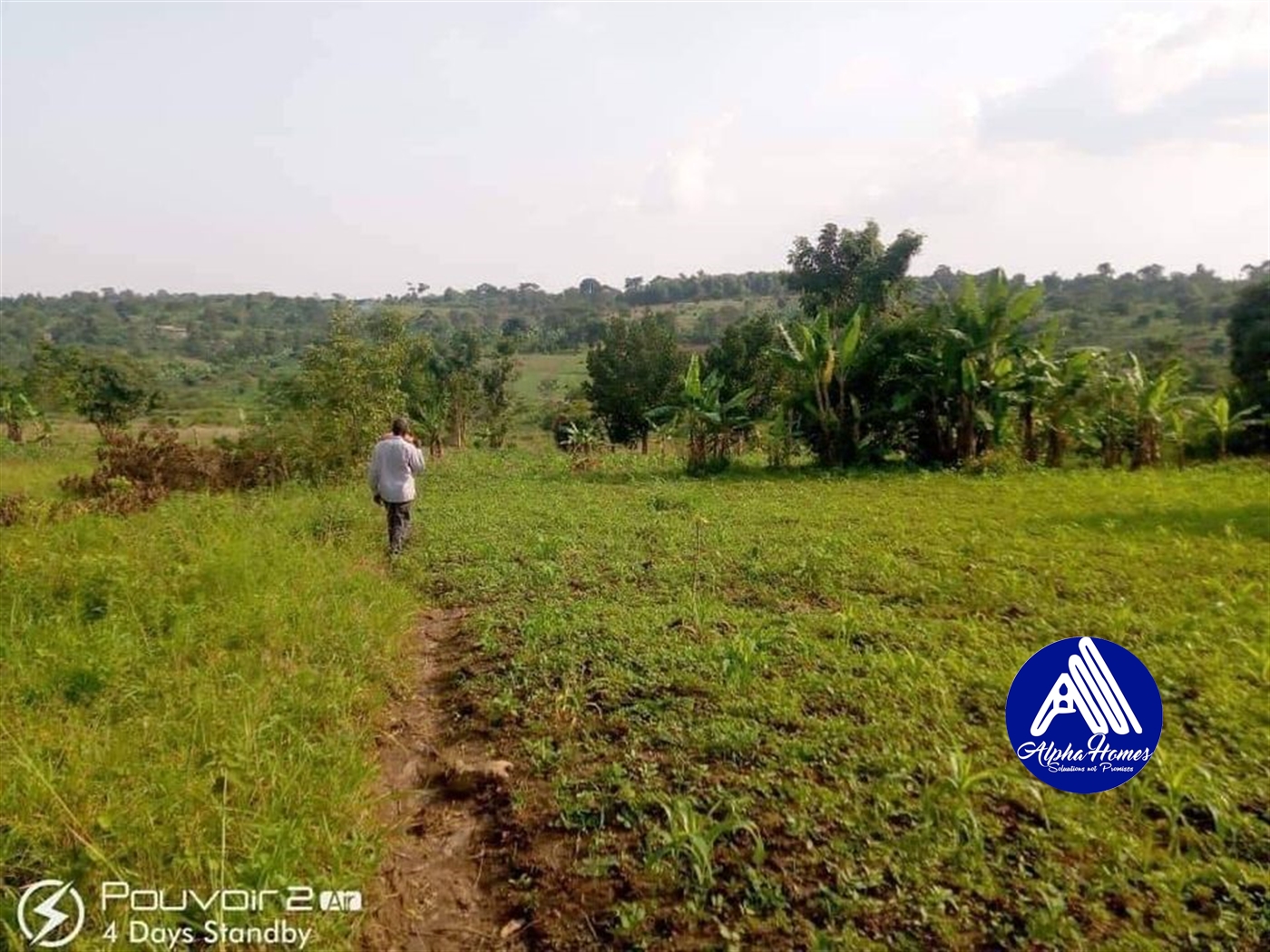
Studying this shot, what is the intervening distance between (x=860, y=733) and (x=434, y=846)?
210 centimetres

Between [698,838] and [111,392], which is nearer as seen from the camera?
[698,838]

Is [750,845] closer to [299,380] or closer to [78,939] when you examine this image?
[78,939]

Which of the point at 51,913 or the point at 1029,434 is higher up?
the point at 1029,434

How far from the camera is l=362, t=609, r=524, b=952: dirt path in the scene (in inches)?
109

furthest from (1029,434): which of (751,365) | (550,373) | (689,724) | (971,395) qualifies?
(550,373)

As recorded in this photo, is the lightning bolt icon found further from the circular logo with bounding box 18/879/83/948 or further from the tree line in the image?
the tree line

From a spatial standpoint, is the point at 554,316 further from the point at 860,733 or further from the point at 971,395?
the point at 860,733

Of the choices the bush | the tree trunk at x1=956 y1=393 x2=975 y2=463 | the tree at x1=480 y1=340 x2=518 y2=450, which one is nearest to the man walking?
the bush

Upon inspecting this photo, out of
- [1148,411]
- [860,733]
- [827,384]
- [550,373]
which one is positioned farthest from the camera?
[550,373]

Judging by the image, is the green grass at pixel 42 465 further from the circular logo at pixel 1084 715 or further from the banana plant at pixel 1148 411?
the banana plant at pixel 1148 411

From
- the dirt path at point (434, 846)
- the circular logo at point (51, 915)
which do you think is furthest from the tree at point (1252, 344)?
the circular logo at point (51, 915)

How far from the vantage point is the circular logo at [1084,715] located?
3.13 meters

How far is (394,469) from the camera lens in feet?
25.3

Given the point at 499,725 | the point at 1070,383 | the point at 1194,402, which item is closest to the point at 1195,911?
the point at 499,725
